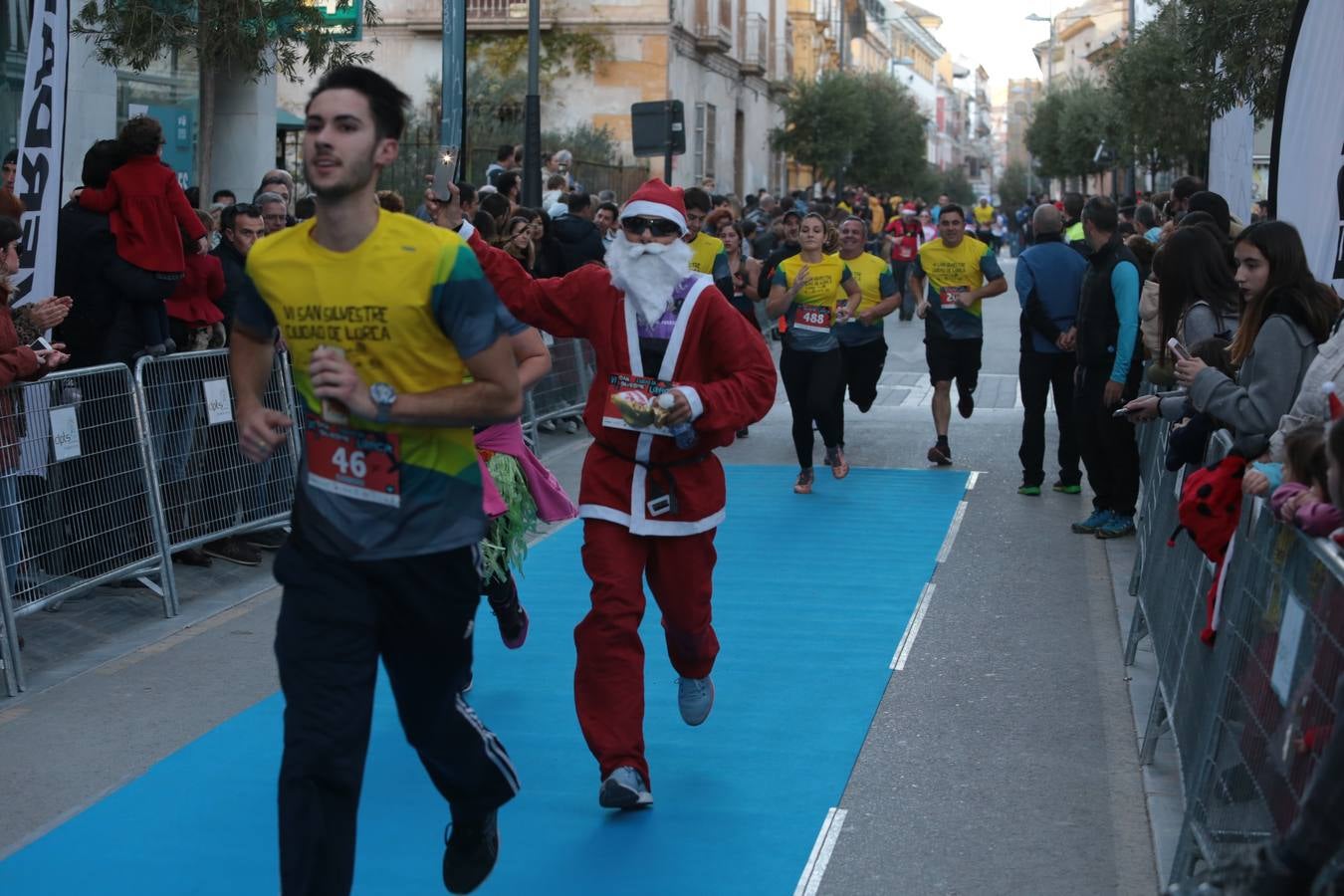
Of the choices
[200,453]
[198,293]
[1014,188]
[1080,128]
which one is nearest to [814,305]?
[198,293]

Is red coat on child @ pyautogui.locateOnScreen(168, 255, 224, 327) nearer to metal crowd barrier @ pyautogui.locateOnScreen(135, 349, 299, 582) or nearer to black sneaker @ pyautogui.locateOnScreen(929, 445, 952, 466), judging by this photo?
metal crowd barrier @ pyautogui.locateOnScreen(135, 349, 299, 582)

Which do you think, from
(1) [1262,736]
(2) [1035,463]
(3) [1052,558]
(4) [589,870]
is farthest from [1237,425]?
(2) [1035,463]

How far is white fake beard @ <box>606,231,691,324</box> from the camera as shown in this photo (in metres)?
5.76

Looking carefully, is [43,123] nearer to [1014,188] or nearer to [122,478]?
[122,478]

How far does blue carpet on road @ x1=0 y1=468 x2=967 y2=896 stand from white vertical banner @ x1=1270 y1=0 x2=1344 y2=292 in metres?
2.41

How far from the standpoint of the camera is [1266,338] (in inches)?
236

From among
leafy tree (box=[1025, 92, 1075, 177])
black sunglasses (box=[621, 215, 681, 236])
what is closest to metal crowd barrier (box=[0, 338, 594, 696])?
black sunglasses (box=[621, 215, 681, 236])

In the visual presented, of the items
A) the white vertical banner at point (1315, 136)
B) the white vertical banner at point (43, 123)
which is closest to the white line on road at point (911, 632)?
the white vertical banner at point (1315, 136)

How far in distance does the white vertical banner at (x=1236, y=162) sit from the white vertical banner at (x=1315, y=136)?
8.94ft

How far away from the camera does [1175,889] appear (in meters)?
3.16

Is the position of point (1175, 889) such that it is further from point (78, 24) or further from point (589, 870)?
point (78, 24)

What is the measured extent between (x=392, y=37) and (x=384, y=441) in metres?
37.8

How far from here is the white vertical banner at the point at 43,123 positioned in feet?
25.4

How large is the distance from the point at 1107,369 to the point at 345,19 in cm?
828
